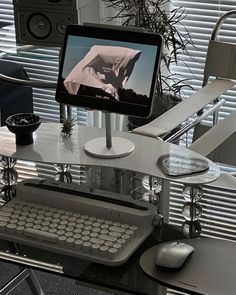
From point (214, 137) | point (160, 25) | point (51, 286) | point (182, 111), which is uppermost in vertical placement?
point (160, 25)

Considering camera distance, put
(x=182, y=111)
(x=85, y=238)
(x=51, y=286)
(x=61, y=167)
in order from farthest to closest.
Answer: (x=51, y=286) → (x=182, y=111) → (x=61, y=167) → (x=85, y=238)

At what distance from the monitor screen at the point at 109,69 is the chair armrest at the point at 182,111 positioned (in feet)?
0.98

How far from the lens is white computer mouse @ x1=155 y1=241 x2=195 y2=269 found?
1336mm

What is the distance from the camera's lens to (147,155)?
5.79 feet

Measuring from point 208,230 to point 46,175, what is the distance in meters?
0.53

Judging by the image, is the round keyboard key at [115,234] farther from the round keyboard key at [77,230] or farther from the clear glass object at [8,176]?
the clear glass object at [8,176]

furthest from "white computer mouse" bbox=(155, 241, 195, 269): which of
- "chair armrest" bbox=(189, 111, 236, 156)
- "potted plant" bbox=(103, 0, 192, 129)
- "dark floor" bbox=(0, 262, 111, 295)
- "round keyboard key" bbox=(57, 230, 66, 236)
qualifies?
"potted plant" bbox=(103, 0, 192, 129)

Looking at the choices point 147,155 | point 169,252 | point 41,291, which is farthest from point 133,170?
point 41,291

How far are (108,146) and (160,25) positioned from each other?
3.95ft

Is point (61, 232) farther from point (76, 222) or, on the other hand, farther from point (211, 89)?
point (211, 89)

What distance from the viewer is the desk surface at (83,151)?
1.69 meters

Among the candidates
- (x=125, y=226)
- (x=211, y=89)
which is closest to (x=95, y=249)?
(x=125, y=226)

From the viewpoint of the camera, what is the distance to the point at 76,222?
60.2 inches

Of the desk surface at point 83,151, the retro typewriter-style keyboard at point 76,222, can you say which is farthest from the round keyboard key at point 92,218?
the desk surface at point 83,151
